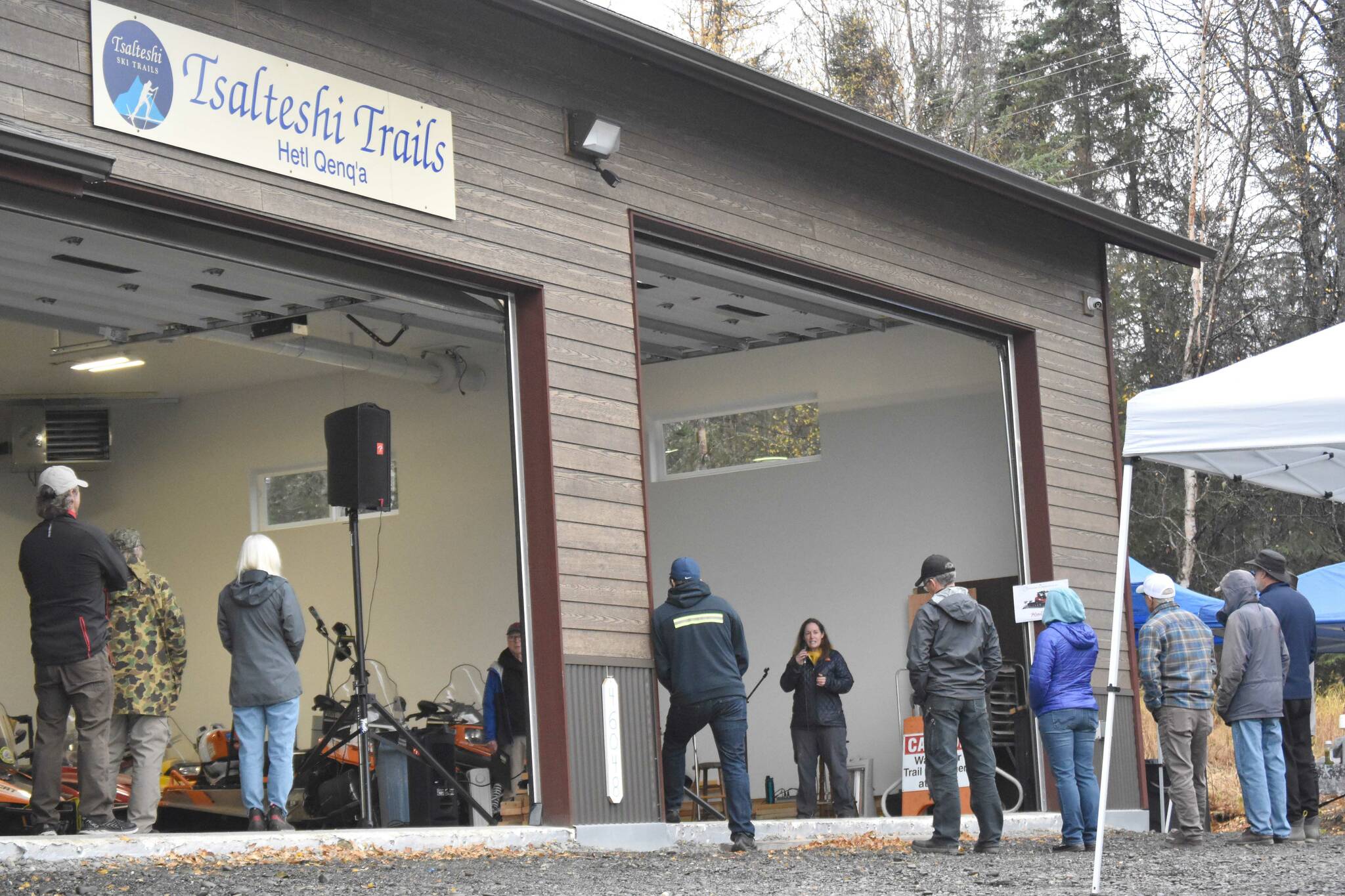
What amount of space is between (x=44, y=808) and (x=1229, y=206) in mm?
19775

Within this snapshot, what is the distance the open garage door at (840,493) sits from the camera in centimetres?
1214

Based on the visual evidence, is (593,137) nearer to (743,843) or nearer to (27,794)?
(743,843)

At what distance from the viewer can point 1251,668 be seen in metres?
8.38

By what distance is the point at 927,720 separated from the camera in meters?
7.38

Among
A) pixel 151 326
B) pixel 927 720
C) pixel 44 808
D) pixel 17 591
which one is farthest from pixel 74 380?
pixel 927 720

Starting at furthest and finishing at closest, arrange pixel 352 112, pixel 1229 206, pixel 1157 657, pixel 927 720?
pixel 1229 206 → pixel 1157 657 → pixel 927 720 → pixel 352 112

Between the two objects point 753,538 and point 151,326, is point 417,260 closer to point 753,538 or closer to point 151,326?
point 151,326

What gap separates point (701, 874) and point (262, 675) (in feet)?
7.48

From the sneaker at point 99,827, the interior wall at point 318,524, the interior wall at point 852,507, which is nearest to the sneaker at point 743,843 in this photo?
the sneaker at point 99,827

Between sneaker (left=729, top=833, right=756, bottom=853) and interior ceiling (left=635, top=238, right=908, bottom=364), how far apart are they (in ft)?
10.7

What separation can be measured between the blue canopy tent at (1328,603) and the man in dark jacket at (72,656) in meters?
11.5

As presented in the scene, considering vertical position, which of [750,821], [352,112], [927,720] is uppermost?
[352,112]

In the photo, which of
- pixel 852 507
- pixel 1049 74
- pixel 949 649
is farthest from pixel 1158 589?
pixel 1049 74

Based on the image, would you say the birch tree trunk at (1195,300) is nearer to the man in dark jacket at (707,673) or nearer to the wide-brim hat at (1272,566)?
the wide-brim hat at (1272,566)
